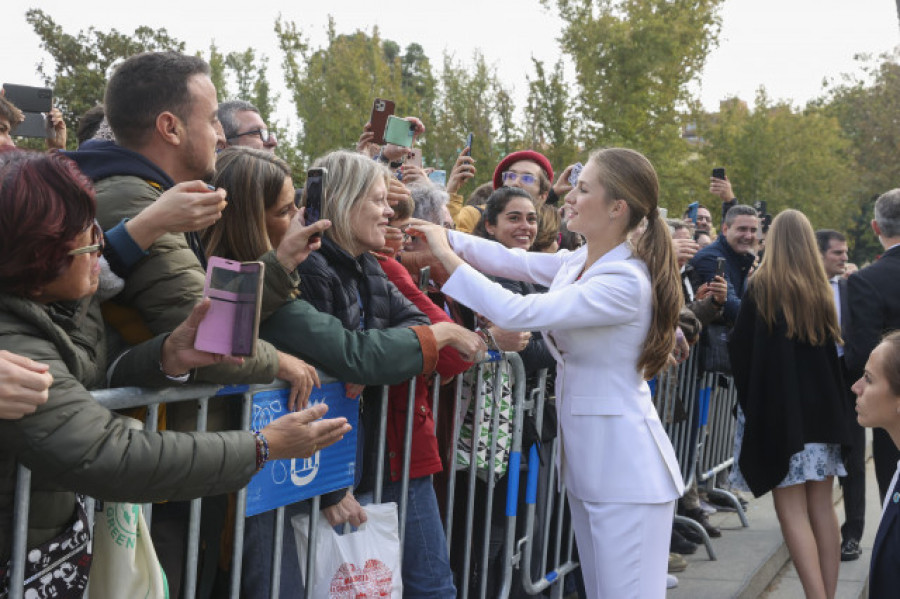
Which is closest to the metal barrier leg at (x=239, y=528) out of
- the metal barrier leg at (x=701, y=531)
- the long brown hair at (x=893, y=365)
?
the long brown hair at (x=893, y=365)

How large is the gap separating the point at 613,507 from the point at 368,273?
1.25 m

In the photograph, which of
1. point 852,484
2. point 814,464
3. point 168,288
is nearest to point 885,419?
point 814,464

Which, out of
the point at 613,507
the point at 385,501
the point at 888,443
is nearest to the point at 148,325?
the point at 385,501

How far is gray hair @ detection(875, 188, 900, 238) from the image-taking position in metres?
6.15

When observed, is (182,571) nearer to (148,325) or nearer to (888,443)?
(148,325)

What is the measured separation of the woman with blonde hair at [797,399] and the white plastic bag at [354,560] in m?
3.05

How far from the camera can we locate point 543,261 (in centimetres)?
418

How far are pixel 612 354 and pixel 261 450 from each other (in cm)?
167

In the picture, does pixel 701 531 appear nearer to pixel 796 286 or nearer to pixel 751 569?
pixel 751 569

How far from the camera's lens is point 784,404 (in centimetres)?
538

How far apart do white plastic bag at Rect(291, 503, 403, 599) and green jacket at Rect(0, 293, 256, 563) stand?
34.0 inches

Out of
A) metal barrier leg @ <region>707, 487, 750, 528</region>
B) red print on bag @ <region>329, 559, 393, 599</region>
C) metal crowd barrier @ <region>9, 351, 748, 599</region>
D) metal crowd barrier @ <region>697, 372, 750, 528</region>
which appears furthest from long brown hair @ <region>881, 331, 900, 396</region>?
metal barrier leg @ <region>707, 487, 750, 528</region>

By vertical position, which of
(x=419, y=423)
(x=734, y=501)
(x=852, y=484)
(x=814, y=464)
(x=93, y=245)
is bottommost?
(x=734, y=501)

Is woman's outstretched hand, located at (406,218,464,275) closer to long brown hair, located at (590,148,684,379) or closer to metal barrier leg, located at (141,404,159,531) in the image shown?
long brown hair, located at (590,148,684,379)
